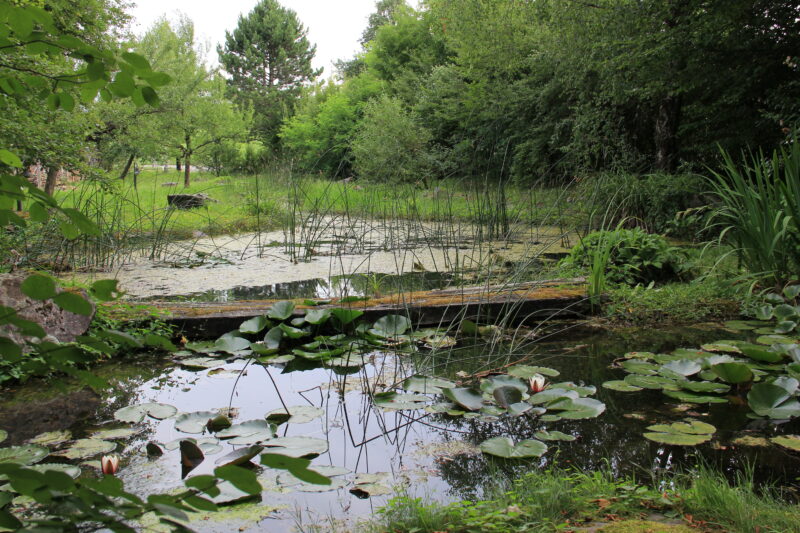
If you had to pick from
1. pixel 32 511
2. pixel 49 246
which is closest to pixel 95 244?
pixel 49 246

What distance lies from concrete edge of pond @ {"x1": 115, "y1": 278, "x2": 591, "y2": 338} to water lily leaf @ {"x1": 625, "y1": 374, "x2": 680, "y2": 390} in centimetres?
Result: 67

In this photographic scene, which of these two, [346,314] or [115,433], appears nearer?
[115,433]

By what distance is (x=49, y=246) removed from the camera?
4.78m

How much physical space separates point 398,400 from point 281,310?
→ 3.49 feet

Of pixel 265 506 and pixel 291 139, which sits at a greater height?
pixel 291 139

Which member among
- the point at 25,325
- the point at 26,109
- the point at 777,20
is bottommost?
the point at 25,325

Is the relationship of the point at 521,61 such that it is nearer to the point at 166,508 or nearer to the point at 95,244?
the point at 95,244

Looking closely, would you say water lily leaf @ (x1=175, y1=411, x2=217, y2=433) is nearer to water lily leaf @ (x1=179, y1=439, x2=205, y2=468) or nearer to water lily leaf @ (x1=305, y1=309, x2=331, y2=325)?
water lily leaf @ (x1=179, y1=439, x2=205, y2=468)

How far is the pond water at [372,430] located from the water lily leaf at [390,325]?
139 millimetres

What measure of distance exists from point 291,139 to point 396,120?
321 inches

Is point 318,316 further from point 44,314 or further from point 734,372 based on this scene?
point 734,372

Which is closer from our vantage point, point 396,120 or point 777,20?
point 777,20

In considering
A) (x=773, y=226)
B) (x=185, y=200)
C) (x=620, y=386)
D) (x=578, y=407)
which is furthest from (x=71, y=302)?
(x=185, y=200)

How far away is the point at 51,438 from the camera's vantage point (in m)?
1.71
